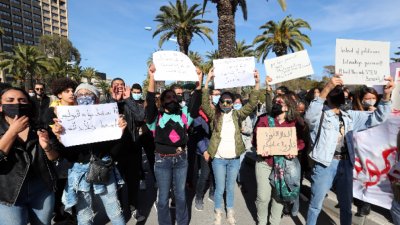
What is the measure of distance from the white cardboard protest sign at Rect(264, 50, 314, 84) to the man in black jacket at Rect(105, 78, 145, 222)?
1947mm

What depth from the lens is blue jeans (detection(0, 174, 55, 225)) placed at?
7.38 feet

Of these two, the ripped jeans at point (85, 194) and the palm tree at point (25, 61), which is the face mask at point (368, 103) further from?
the palm tree at point (25, 61)

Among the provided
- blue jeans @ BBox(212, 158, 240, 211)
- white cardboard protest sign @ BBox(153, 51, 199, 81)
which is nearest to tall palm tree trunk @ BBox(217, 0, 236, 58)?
white cardboard protest sign @ BBox(153, 51, 199, 81)

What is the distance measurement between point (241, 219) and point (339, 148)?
70.6 inches

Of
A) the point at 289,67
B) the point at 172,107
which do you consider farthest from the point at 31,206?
the point at 289,67

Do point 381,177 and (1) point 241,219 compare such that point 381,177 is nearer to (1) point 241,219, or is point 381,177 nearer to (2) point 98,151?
(1) point 241,219

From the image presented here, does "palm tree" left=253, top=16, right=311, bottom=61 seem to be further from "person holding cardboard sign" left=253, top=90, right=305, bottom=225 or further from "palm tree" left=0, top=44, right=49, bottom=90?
"palm tree" left=0, top=44, right=49, bottom=90

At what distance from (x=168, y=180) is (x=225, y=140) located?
92 cm

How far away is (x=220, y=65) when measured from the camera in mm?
3816

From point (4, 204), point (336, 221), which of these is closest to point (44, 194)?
point (4, 204)

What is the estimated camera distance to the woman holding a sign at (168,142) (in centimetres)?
328

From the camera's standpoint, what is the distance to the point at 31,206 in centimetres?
244

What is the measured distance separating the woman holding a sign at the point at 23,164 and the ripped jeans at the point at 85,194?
7.1 inches

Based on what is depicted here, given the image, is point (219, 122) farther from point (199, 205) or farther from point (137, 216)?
point (137, 216)
